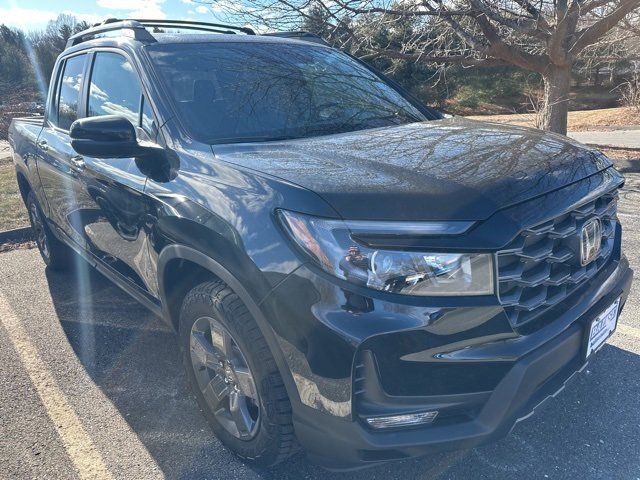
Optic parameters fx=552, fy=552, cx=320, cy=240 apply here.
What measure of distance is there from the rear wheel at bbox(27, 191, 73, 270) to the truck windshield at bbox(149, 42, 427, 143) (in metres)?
2.43

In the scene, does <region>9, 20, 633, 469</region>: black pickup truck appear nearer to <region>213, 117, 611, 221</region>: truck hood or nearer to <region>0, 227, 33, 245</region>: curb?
<region>213, 117, 611, 221</region>: truck hood

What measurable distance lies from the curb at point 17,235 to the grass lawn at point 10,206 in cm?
12

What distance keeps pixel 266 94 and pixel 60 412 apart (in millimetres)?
1991

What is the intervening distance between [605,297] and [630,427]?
711 mm

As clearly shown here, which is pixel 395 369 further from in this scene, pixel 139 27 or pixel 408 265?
pixel 139 27

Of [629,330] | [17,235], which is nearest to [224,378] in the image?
[629,330]

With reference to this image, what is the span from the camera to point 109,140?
8.36 feet

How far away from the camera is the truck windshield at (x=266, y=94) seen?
8.98ft

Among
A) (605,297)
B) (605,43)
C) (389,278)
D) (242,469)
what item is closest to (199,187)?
(389,278)

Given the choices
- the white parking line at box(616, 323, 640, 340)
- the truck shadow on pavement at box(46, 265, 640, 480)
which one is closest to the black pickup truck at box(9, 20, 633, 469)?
the truck shadow on pavement at box(46, 265, 640, 480)

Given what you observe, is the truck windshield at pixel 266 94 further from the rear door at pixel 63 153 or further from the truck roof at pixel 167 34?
the rear door at pixel 63 153

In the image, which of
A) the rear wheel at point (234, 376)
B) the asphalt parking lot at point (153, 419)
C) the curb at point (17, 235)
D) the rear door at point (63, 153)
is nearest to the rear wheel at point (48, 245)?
the rear door at point (63, 153)

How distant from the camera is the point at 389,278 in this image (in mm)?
1808

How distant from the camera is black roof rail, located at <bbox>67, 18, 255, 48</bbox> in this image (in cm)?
313
